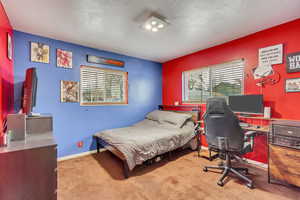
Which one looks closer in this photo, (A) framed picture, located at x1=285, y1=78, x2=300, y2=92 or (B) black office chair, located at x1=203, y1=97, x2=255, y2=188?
(B) black office chair, located at x1=203, y1=97, x2=255, y2=188

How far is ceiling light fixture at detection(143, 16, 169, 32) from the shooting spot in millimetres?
2021

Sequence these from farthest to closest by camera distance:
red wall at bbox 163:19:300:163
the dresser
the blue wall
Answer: the blue wall < red wall at bbox 163:19:300:163 < the dresser

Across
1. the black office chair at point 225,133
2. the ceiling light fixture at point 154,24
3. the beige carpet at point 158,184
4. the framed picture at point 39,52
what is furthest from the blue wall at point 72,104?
the black office chair at point 225,133

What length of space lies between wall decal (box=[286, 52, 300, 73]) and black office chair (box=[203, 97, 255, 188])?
1189mm

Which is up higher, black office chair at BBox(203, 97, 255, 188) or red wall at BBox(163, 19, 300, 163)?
red wall at BBox(163, 19, 300, 163)

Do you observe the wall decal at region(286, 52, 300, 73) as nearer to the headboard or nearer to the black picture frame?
the black picture frame

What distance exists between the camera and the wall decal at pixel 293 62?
211 centimetres

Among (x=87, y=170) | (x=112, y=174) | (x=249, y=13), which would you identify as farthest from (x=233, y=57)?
(x=87, y=170)

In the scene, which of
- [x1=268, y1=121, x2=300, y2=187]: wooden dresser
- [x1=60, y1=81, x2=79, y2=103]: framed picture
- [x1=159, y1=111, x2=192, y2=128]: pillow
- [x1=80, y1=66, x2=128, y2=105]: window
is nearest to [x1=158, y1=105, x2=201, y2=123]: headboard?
[x1=159, y1=111, x2=192, y2=128]: pillow

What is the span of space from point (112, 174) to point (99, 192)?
0.45m

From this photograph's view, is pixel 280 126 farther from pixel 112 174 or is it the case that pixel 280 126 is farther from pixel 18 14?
pixel 18 14

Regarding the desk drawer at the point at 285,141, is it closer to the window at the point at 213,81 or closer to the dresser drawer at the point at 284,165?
the dresser drawer at the point at 284,165

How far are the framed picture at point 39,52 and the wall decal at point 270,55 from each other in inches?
158

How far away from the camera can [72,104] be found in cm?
296
